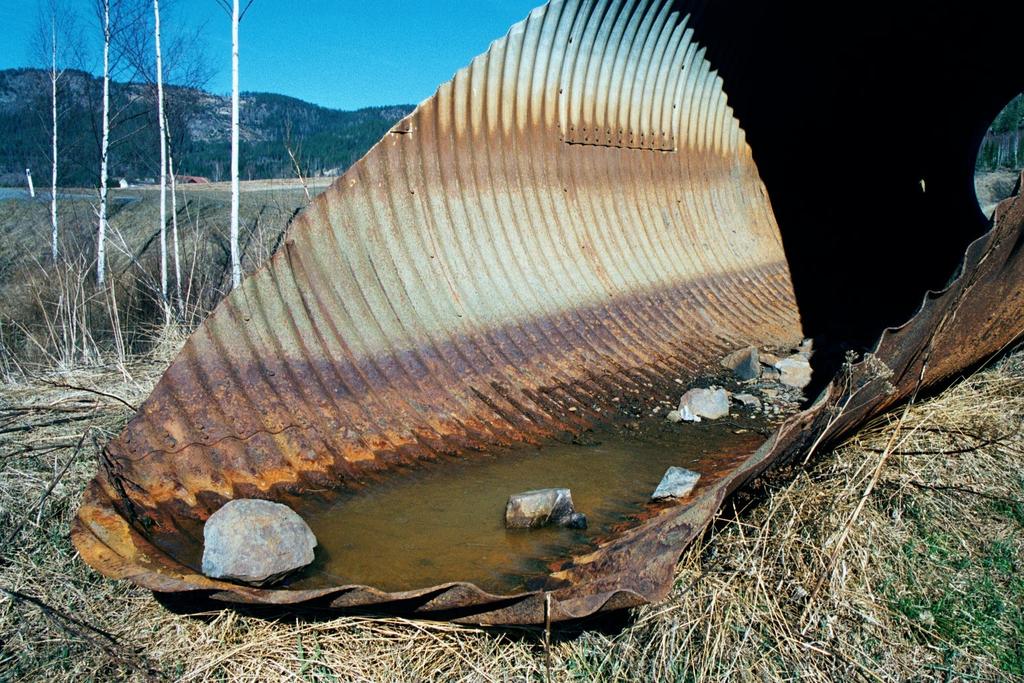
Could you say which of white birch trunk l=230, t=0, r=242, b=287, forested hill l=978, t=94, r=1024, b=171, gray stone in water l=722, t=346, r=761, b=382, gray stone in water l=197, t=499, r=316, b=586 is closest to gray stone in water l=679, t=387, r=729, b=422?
gray stone in water l=722, t=346, r=761, b=382

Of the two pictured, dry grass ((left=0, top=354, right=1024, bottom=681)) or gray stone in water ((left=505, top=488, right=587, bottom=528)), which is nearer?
dry grass ((left=0, top=354, right=1024, bottom=681))

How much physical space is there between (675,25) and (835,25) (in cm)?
112

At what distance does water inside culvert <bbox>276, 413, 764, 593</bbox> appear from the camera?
207cm

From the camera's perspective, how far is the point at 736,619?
5.51 feet

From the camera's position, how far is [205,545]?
74.9 inches

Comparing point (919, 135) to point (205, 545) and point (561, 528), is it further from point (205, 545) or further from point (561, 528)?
point (205, 545)

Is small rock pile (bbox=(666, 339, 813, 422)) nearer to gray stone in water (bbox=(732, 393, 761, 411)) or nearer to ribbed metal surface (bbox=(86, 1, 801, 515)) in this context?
gray stone in water (bbox=(732, 393, 761, 411))

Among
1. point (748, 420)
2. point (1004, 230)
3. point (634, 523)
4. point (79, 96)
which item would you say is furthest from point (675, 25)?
point (79, 96)

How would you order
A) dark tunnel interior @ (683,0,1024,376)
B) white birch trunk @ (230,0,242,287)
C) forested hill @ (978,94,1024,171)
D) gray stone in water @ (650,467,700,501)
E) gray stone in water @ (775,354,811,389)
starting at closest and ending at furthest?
gray stone in water @ (650,467,700,501)
gray stone in water @ (775,354,811,389)
dark tunnel interior @ (683,0,1024,376)
white birch trunk @ (230,0,242,287)
forested hill @ (978,94,1024,171)

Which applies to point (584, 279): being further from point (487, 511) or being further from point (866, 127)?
point (866, 127)

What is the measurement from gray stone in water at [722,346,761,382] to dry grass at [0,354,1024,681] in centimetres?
138

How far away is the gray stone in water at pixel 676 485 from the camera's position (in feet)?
7.86

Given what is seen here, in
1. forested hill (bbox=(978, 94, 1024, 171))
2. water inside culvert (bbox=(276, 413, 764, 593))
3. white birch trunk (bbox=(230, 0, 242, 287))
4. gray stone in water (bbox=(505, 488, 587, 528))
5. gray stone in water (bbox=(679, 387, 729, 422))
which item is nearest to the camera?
water inside culvert (bbox=(276, 413, 764, 593))

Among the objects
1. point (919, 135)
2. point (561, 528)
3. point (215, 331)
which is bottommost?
point (561, 528)
